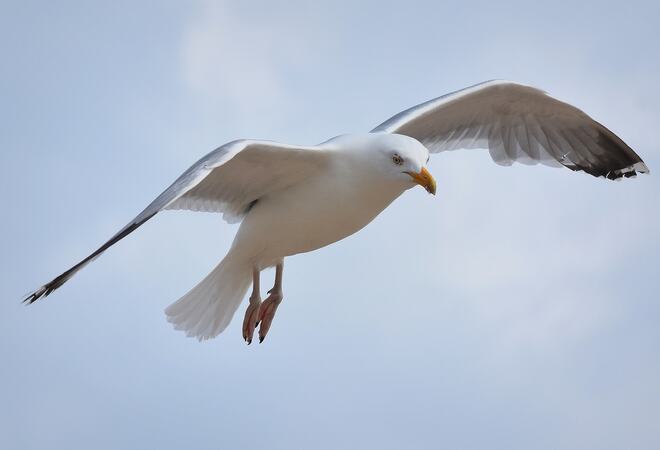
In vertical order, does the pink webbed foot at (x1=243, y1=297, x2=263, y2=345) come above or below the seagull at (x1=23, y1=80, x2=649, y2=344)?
below

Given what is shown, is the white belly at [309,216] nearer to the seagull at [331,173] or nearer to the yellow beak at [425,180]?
the seagull at [331,173]

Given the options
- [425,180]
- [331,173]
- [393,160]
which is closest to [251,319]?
[331,173]

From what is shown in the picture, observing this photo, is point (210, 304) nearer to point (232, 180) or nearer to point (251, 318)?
point (251, 318)

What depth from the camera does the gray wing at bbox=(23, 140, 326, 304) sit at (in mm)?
5629

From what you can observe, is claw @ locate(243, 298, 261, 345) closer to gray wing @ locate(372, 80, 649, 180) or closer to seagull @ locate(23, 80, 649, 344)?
seagull @ locate(23, 80, 649, 344)

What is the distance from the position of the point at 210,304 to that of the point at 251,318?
0.36m

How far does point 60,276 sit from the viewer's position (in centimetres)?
548

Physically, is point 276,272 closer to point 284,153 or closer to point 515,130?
point 284,153

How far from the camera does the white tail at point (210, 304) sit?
7074 mm

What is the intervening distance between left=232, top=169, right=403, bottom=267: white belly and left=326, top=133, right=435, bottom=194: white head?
0.08 meters

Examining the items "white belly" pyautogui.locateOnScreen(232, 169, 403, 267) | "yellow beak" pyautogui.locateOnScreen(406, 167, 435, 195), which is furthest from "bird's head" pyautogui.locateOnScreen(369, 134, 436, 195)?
"white belly" pyautogui.locateOnScreen(232, 169, 403, 267)

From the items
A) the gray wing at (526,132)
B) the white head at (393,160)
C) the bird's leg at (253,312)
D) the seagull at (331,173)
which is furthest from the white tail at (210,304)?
the gray wing at (526,132)

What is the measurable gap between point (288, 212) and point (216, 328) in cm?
113

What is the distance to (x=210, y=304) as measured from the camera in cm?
717
